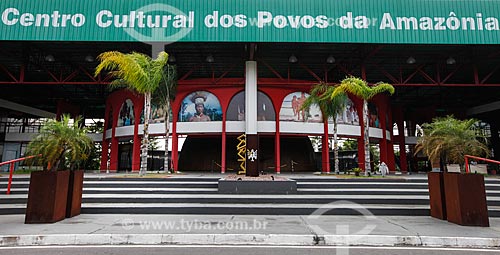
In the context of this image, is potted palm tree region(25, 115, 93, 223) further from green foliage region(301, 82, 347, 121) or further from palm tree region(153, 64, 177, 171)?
green foliage region(301, 82, 347, 121)

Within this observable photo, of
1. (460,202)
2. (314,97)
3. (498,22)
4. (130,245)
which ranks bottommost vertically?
(130,245)

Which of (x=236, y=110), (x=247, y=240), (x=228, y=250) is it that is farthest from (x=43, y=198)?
(x=236, y=110)

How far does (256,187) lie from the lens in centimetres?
1087

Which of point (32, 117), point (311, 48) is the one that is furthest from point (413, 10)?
point (32, 117)

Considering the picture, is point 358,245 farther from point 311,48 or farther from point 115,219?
point 311,48

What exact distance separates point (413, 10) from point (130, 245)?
1677cm

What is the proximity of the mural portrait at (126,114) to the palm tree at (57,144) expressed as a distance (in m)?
17.6

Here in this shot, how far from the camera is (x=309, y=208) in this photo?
888 centimetres

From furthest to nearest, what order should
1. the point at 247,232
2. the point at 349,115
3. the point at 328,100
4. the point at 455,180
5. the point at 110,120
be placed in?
1. the point at 110,120
2. the point at 349,115
3. the point at 328,100
4. the point at 455,180
5. the point at 247,232

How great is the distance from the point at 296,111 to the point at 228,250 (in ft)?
59.6

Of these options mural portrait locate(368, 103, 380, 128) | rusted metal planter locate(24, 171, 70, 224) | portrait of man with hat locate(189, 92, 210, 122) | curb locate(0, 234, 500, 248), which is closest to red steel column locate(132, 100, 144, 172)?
portrait of man with hat locate(189, 92, 210, 122)

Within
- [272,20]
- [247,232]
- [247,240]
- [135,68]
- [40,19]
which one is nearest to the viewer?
[247,240]

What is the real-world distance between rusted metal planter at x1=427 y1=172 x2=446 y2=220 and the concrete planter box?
4.29 meters

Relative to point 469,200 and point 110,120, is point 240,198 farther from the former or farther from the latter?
point 110,120
